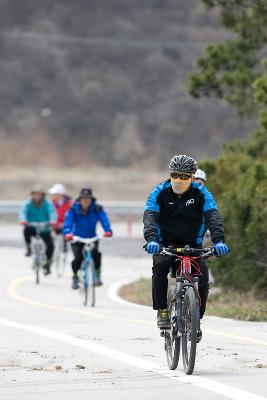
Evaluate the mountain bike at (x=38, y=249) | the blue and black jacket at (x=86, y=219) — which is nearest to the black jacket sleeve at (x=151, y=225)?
the blue and black jacket at (x=86, y=219)

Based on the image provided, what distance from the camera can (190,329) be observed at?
1023 cm

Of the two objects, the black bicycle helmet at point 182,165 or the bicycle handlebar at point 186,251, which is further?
the black bicycle helmet at point 182,165

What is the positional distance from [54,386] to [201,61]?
58.7ft

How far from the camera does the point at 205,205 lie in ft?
35.5

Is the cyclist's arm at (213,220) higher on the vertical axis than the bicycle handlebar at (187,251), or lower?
higher

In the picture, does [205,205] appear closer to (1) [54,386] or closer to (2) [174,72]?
(1) [54,386]

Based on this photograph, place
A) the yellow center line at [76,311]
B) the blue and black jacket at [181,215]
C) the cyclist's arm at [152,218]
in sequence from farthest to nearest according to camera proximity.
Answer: the yellow center line at [76,311] < the blue and black jacket at [181,215] < the cyclist's arm at [152,218]

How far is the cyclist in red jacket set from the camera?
26.4 metres

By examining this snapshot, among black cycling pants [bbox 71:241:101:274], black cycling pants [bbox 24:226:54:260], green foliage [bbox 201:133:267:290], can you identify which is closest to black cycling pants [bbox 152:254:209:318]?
green foliage [bbox 201:133:267:290]

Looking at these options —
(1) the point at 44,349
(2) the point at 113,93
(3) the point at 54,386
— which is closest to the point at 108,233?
(1) the point at 44,349

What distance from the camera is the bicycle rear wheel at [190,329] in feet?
32.9

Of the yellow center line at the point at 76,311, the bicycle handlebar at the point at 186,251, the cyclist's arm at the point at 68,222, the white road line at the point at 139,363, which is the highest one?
the cyclist's arm at the point at 68,222

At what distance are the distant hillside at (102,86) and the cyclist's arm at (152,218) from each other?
67.0 m

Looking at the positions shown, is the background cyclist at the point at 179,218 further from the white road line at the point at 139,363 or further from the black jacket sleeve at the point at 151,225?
the white road line at the point at 139,363
